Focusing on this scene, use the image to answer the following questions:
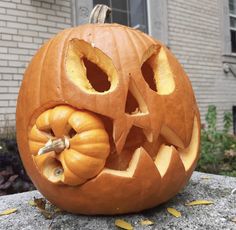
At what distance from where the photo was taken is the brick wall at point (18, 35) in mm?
4410

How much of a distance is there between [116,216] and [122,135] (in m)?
0.44

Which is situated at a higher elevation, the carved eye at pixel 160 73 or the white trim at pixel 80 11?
the white trim at pixel 80 11

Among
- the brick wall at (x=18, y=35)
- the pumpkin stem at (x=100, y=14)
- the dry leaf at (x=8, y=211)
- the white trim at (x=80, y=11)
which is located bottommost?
the dry leaf at (x=8, y=211)

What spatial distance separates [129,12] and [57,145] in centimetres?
522

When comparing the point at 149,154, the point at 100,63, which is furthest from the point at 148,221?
the point at 100,63

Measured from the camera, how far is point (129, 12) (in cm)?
632

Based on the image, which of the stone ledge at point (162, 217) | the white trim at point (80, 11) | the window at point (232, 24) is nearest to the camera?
the stone ledge at point (162, 217)

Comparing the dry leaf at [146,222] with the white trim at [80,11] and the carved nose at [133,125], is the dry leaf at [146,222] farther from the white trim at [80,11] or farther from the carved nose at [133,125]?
the white trim at [80,11]

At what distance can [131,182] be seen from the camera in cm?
158

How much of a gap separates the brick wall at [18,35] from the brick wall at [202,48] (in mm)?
2721

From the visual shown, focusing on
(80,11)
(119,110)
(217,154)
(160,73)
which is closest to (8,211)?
(119,110)

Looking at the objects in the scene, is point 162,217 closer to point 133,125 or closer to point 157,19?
point 133,125

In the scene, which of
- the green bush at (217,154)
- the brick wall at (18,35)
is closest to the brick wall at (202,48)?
the brick wall at (18,35)

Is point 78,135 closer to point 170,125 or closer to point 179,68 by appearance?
point 170,125
